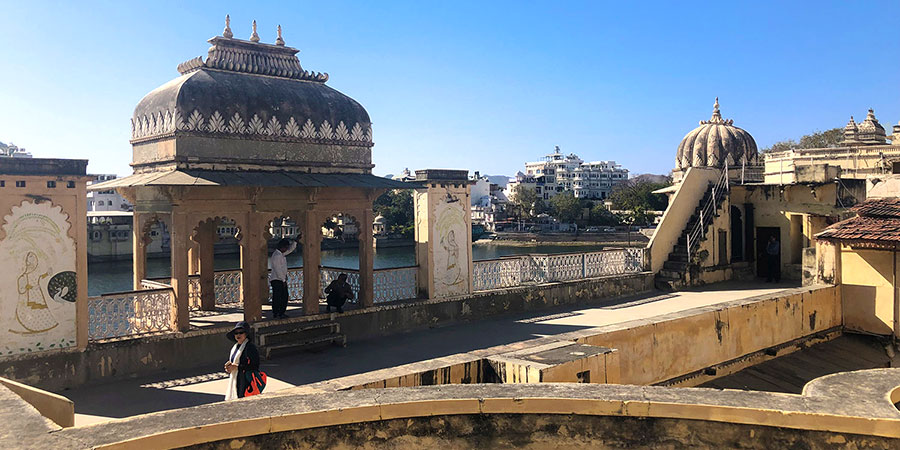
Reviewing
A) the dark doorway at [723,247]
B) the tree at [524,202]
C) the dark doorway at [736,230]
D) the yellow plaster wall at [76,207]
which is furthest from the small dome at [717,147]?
the tree at [524,202]

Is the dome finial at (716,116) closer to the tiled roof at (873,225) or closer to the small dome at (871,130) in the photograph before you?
the small dome at (871,130)

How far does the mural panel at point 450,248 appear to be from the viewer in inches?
542

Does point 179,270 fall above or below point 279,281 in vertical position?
above

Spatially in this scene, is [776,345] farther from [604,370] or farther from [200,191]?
[200,191]

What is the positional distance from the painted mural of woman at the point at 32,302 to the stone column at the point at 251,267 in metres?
2.99

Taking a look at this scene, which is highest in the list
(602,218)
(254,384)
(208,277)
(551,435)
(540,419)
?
(602,218)

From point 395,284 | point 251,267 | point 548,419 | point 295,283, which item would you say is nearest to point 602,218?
point 295,283

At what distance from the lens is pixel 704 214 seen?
18.2 meters

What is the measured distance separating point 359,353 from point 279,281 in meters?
1.93

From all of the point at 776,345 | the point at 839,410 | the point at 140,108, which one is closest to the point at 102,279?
the point at 140,108

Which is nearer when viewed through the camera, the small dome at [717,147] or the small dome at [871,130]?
the small dome at [717,147]

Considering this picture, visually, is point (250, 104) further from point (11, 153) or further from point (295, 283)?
point (11, 153)

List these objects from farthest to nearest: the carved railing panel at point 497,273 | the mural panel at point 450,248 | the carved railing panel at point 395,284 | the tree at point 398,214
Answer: the tree at point 398,214 → the carved railing panel at point 497,273 → the mural panel at point 450,248 → the carved railing panel at point 395,284

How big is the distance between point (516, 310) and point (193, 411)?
446 inches
